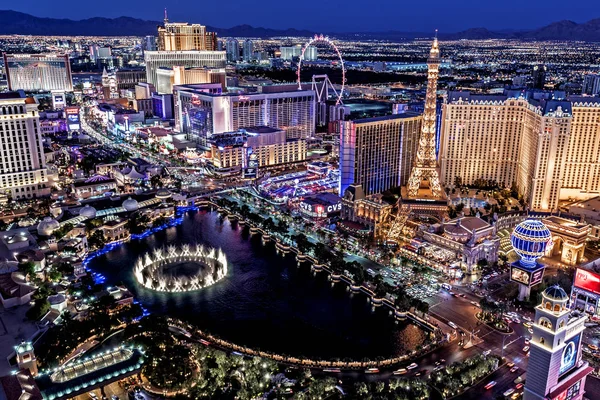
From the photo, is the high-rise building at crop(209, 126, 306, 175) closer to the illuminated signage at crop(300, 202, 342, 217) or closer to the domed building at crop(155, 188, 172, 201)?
the domed building at crop(155, 188, 172, 201)

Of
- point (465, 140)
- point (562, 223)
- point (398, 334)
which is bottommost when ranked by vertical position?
point (398, 334)

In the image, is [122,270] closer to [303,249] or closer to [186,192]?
[303,249]

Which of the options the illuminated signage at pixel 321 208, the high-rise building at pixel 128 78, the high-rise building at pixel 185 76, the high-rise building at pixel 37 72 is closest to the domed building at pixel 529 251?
the illuminated signage at pixel 321 208

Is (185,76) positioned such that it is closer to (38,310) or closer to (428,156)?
(428,156)

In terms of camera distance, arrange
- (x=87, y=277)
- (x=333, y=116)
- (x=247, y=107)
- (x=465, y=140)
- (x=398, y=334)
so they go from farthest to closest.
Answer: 1. (x=333, y=116)
2. (x=247, y=107)
3. (x=465, y=140)
4. (x=87, y=277)
5. (x=398, y=334)

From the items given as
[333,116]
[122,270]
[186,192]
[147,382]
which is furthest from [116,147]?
[147,382]

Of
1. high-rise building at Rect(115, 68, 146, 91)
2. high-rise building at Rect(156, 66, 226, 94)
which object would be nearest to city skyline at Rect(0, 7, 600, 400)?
high-rise building at Rect(156, 66, 226, 94)

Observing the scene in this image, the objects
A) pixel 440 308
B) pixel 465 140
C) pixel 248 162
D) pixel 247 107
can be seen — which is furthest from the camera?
pixel 247 107

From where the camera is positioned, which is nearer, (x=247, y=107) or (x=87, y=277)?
(x=87, y=277)
